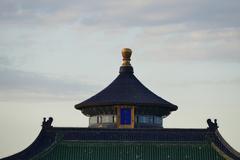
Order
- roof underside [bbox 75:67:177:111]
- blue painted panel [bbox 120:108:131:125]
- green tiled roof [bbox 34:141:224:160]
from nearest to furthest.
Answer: green tiled roof [bbox 34:141:224:160] → blue painted panel [bbox 120:108:131:125] → roof underside [bbox 75:67:177:111]

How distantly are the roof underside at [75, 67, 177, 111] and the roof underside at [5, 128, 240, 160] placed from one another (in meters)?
4.51

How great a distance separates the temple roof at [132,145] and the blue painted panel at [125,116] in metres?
3.28

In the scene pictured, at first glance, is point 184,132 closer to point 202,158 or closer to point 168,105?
point 202,158

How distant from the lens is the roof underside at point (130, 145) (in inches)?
1841

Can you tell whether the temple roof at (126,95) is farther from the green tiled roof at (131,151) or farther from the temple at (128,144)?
the green tiled roof at (131,151)

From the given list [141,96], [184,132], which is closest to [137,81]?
[141,96]

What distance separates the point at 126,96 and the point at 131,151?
6812 millimetres

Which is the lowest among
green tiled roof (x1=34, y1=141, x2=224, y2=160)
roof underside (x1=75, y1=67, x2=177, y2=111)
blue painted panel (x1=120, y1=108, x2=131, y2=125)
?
green tiled roof (x1=34, y1=141, x2=224, y2=160)

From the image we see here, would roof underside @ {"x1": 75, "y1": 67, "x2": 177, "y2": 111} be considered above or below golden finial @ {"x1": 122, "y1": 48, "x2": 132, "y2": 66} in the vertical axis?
below

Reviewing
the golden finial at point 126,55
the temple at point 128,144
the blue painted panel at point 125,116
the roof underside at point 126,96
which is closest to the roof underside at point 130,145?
the temple at point 128,144

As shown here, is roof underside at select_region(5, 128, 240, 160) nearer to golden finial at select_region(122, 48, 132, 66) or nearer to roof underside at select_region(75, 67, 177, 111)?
roof underside at select_region(75, 67, 177, 111)

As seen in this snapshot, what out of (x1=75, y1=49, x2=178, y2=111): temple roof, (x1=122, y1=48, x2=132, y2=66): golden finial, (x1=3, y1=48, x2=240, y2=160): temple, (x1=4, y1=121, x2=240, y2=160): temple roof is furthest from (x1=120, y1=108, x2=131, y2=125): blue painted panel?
(x1=122, y1=48, x2=132, y2=66): golden finial

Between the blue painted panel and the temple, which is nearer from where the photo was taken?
the temple

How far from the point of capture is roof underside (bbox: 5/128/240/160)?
46.8 metres
